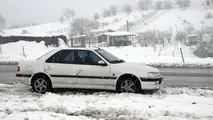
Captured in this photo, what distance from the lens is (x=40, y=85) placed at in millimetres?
9695

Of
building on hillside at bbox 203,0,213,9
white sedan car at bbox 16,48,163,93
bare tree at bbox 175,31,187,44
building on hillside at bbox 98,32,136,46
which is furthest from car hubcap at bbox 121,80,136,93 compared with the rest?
building on hillside at bbox 203,0,213,9

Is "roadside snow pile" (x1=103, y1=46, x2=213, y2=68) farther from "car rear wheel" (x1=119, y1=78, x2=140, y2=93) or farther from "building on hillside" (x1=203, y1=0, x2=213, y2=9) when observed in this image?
"building on hillside" (x1=203, y1=0, x2=213, y2=9)

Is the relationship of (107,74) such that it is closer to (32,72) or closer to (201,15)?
(32,72)

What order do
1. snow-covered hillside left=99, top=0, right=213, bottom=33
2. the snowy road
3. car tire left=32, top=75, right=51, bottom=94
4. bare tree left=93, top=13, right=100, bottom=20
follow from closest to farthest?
the snowy road < car tire left=32, top=75, right=51, bottom=94 < snow-covered hillside left=99, top=0, right=213, bottom=33 < bare tree left=93, top=13, right=100, bottom=20

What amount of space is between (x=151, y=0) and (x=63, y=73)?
124m

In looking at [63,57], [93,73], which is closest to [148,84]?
[93,73]

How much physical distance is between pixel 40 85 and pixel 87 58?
169cm

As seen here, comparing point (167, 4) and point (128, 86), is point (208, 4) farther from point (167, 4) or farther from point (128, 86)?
point (128, 86)

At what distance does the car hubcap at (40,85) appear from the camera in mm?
9680

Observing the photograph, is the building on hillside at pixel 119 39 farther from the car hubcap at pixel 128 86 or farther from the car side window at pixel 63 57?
the car hubcap at pixel 128 86

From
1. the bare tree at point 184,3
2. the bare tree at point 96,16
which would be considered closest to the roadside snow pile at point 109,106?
the bare tree at point 184,3

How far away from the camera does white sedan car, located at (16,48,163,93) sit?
9.17 m

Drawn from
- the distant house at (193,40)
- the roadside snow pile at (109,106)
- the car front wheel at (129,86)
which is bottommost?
the roadside snow pile at (109,106)

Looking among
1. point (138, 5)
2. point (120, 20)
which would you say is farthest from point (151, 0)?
point (120, 20)
